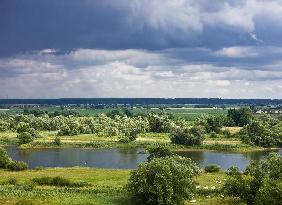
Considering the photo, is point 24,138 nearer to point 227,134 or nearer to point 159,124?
point 159,124

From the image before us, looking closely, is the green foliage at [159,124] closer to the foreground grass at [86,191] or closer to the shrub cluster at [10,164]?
the shrub cluster at [10,164]

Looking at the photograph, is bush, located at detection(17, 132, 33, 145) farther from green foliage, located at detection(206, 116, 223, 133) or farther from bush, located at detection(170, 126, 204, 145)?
green foliage, located at detection(206, 116, 223, 133)

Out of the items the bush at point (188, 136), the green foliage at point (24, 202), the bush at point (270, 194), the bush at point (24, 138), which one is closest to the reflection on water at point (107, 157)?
the bush at point (24, 138)

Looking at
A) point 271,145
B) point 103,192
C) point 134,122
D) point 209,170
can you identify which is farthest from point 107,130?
point 103,192

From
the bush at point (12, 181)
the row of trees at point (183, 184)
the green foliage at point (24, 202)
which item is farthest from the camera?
the bush at point (12, 181)

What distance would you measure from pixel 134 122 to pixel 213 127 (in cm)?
2895

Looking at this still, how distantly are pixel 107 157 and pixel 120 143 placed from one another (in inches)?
1141

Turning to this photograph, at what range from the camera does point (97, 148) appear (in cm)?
15050

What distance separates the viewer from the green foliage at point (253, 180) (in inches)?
2638

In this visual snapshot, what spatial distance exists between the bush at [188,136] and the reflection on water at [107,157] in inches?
321

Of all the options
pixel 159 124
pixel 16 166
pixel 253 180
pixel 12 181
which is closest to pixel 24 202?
pixel 12 181

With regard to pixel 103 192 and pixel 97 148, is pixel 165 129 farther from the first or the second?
pixel 103 192

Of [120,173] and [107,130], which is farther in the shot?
[107,130]

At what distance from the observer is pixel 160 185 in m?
63.6
